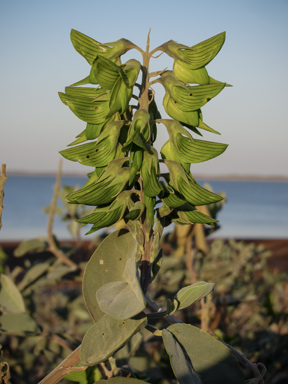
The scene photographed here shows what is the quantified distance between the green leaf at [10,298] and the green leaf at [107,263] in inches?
24.9

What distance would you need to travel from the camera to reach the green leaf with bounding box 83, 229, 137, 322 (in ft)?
2.30

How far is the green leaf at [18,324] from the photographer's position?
1.07m

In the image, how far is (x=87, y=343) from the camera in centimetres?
59

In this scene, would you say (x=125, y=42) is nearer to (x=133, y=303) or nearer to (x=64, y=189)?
(x=133, y=303)

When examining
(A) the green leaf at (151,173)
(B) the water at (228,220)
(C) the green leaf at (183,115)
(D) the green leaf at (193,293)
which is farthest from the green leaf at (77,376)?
(B) the water at (228,220)

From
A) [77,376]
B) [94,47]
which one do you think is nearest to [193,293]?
[77,376]

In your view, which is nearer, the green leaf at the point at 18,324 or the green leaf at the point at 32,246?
the green leaf at the point at 18,324

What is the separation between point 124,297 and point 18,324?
0.64m

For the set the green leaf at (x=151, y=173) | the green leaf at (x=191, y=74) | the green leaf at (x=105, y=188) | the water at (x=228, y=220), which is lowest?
the water at (x=228, y=220)

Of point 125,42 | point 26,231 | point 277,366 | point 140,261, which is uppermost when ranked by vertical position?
point 125,42

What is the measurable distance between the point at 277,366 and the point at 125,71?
163cm

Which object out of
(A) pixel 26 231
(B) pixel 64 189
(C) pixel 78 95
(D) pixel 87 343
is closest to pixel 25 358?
(B) pixel 64 189

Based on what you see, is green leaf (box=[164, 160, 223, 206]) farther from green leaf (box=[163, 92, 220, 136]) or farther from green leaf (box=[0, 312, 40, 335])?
green leaf (box=[0, 312, 40, 335])

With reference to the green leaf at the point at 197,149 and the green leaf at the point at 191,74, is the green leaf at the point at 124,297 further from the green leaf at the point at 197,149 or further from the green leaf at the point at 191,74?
the green leaf at the point at 191,74
